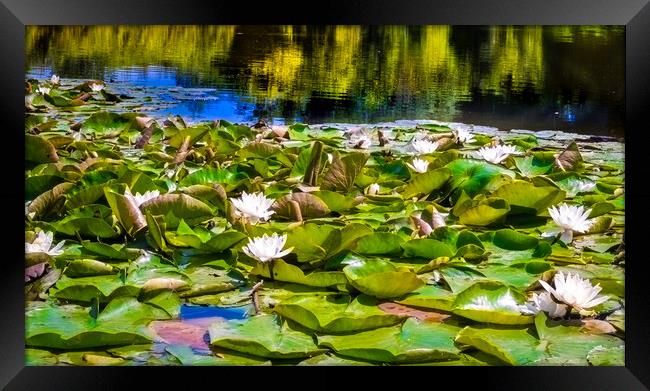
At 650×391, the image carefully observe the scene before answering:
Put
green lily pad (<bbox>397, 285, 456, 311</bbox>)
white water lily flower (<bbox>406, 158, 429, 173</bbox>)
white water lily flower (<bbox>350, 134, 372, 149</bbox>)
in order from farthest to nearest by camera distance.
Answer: white water lily flower (<bbox>350, 134, 372, 149</bbox>)
white water lily flower (<bbox>406, 158, 429, 173</bbox>)
green lily pad (<bbox>397, 285, 456, 311</bbox>)

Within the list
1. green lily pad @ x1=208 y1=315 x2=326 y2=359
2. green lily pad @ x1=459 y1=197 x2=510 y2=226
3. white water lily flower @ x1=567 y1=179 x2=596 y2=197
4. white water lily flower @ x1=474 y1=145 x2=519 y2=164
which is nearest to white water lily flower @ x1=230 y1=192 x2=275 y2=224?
green lily pad @ x1=208 y1=315 x2=326 y2=359

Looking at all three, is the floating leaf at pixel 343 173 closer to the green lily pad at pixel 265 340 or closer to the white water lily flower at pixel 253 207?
the white water lily flower at pixel 253 207

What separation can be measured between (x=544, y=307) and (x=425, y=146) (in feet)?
3.77

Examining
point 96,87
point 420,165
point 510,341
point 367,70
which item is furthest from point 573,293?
point 96,87

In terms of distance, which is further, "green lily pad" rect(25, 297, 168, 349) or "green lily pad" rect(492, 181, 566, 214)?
"green lily pad" rect(492, 181, 566, 214)

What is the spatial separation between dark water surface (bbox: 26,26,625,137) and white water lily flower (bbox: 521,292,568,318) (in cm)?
78

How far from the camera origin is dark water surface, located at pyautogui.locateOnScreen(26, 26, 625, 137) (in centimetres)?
275

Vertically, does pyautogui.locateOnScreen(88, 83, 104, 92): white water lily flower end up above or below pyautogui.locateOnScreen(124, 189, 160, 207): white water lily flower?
above

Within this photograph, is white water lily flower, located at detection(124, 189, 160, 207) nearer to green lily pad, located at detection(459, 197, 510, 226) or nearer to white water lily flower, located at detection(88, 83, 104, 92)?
white water lily flower, located at detection(88, 83, 104, 92)

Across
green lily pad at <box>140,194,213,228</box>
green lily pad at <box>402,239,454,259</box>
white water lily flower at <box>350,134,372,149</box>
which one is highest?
white water lily flower at <box>350,134,372,149</box>
